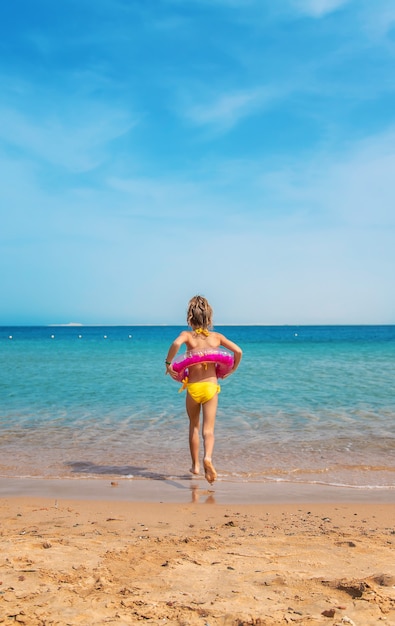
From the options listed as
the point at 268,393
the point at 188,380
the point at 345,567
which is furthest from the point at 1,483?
the point at 268,393

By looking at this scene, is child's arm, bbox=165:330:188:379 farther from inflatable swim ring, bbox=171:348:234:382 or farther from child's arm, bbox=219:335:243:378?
child's arm, bbox=219:335:243:378

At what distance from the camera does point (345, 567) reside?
382cm

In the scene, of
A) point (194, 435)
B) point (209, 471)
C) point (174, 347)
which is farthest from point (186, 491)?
point (174, 347)

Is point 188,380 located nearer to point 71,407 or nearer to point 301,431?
point 301,431

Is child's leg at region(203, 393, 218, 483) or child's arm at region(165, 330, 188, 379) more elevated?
child's arm at region(165, 330, 188, 379)

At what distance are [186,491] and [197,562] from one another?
8.38 feet

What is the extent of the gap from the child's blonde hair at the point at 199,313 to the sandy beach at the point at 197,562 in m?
2.20

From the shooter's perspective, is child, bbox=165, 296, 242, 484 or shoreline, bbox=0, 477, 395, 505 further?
child, bbox=165, 296, 242, 484

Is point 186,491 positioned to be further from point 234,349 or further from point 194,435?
point 234,349

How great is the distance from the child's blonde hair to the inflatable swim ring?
Answer: 355mm

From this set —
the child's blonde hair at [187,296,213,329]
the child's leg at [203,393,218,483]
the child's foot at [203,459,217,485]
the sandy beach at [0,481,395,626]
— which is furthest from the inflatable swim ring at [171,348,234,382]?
the sandy beach at [0,481,395,626]

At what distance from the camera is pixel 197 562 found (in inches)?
153

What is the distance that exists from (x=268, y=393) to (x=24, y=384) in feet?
24.8

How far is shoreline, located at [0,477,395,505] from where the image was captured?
6039mm
